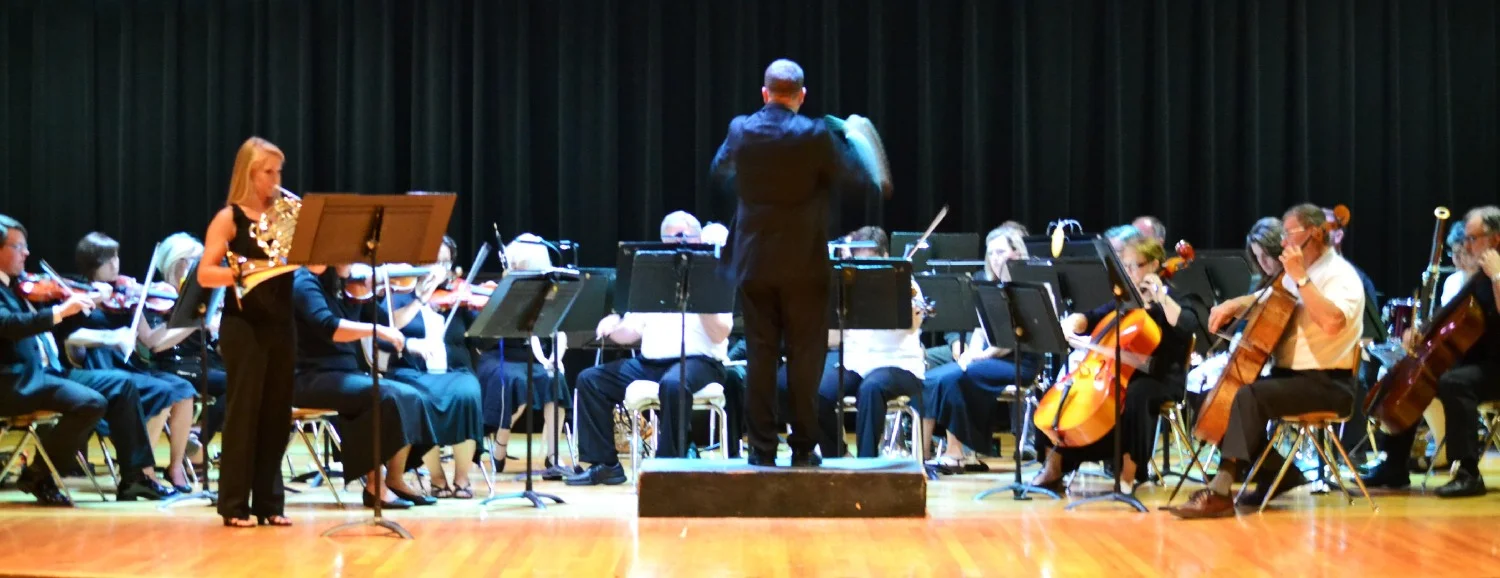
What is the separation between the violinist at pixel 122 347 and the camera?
675 cm

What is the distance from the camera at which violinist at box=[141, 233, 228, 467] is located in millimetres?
6996

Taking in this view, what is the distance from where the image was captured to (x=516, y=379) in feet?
24.5

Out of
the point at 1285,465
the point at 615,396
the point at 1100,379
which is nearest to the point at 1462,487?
the point at 1285,465

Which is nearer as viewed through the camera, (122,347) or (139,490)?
(139,490)

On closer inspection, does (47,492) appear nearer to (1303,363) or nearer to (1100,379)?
(1100,379)

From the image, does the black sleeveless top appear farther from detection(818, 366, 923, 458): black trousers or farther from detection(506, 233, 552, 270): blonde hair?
detection(818, 366, 923, 458): black trousers

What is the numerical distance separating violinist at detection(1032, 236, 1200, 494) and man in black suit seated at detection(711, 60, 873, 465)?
1385 millimetres

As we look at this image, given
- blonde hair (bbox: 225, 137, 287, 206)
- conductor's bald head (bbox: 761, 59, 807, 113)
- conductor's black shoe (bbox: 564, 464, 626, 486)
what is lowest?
conductor's black shoe (bbox: 564, 464, 626, 486)

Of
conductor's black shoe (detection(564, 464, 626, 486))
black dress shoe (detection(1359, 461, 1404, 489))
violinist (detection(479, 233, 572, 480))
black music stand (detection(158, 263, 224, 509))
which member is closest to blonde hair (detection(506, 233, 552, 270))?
violinist (detection(479, 233, 572, 480))

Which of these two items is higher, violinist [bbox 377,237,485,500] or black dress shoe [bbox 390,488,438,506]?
violinist [bbox 377,237,485,500]

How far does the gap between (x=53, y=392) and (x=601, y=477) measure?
236cm

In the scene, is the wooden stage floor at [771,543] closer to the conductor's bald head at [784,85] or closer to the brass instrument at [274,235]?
the brass instrument at [274,235]

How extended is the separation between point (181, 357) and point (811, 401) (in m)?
3.77

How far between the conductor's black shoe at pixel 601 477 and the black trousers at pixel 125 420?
6.12 feet
